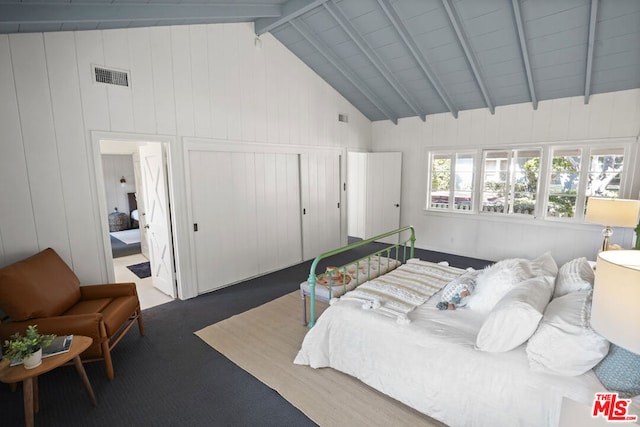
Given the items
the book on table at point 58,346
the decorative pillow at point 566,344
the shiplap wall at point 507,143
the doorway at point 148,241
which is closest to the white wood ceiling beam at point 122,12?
the doorway at point 148,241

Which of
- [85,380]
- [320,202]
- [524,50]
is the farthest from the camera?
[320,202]

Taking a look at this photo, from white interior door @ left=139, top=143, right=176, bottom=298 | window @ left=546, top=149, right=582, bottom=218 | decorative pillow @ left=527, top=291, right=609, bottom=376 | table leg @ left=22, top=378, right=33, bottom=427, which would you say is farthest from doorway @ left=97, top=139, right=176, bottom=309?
window @ left=546, top=149, right=582, bottom=218

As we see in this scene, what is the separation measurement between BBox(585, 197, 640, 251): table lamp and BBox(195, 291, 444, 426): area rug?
3.10 meters

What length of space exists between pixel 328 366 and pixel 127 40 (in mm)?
4028

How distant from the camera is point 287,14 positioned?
419 cm

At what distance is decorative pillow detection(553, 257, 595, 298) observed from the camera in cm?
225

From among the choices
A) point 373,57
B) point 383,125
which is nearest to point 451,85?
point 373,57

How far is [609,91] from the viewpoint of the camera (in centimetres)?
458

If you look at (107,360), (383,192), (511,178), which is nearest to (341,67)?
(383,192)

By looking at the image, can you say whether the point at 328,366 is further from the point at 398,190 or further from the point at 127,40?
the point at 398,190

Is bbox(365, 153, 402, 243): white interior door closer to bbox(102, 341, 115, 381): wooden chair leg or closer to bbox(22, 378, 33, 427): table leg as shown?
bbox(102, 341, 115, 381): wooden chair leg

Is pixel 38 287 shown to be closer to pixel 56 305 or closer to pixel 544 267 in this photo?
pixel 56 305

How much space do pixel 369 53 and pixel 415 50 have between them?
685 mm

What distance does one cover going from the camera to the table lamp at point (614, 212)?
11.1 ft
